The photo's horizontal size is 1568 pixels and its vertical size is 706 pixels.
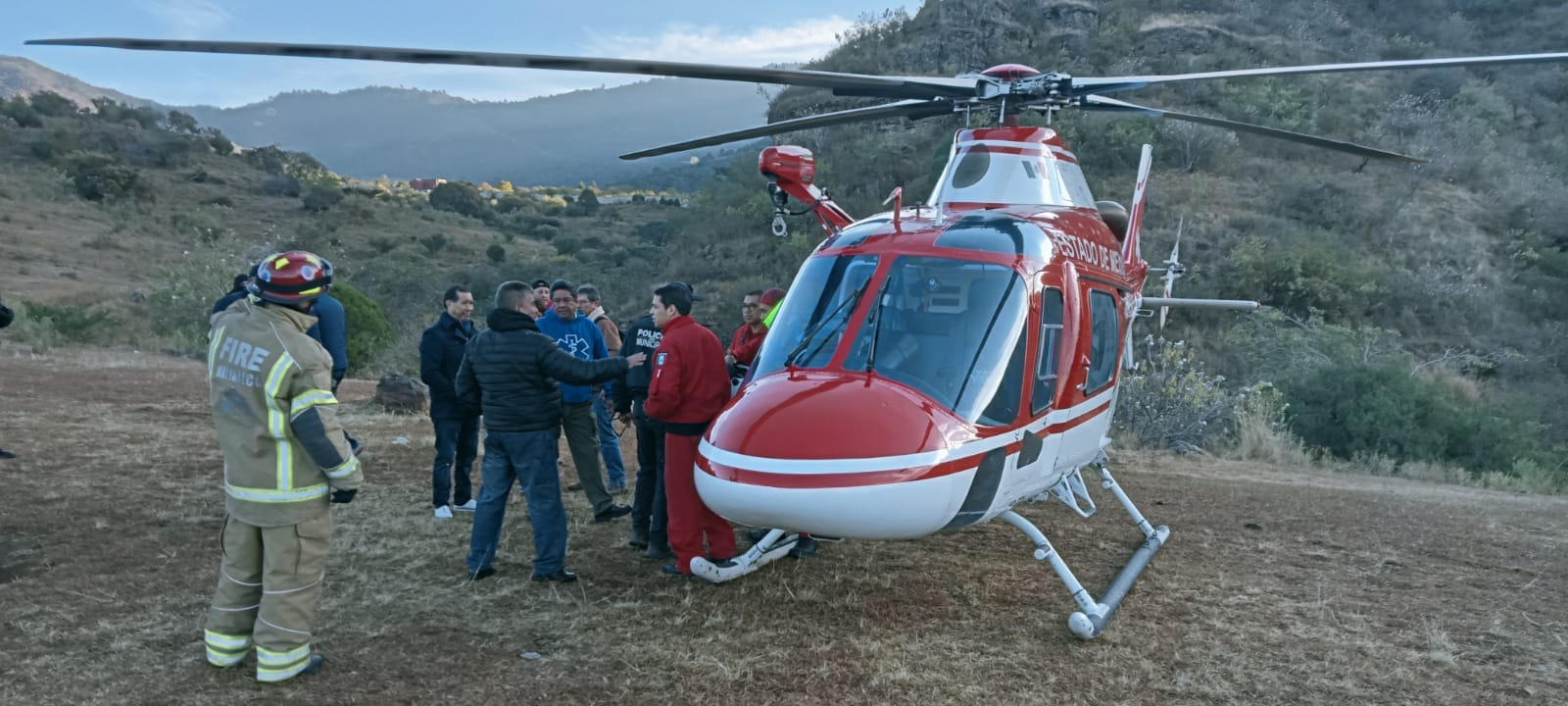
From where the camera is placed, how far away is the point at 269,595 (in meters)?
3.85

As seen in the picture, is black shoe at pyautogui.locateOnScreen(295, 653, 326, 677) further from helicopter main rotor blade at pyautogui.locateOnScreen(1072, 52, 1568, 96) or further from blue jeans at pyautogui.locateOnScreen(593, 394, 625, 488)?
helicopter main rotor blade at pyautogui.locateOnScreen(1072, 52, 1568, 96)

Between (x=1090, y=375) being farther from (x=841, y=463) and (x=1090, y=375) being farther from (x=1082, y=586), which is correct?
(x=841, y=463)

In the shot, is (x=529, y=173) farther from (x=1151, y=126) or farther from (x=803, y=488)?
(x=803, y=488)

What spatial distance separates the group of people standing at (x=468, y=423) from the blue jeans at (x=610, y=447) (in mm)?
19

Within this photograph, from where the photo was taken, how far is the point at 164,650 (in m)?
4.18

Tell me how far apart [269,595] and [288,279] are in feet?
4.48

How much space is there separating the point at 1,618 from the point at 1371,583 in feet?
25.4

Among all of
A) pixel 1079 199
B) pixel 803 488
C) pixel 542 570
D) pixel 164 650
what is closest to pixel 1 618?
pixel 164 650

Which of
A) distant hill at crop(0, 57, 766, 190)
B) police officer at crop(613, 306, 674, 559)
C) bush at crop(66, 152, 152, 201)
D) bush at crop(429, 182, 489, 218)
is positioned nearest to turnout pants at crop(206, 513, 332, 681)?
police officer at crop(613, 306, 674, 559)

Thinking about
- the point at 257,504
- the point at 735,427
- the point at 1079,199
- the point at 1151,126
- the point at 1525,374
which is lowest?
the point at 1525,374

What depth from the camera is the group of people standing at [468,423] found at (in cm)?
378

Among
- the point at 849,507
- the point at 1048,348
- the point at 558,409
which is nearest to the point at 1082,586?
the point at 1048,348

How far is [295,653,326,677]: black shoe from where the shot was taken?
13.0 ft

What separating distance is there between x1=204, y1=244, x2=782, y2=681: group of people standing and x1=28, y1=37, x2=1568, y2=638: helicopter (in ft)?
2.27
